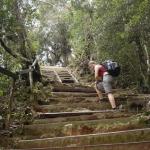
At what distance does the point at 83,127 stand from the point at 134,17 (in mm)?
6680

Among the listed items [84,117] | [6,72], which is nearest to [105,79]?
[84,117]

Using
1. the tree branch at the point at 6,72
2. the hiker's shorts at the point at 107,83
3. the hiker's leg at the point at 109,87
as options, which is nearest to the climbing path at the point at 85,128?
the hiker's leg at the point at 109,87

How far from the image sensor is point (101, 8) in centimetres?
1666

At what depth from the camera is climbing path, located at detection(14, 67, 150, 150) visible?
6.59 meters

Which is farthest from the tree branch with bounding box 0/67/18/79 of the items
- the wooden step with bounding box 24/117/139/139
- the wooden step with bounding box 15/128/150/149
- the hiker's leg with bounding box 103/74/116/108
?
the hiker's leg with bounding box 103/74/116/108

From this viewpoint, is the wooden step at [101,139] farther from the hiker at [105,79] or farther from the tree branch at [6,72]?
the hiker at [105,79]

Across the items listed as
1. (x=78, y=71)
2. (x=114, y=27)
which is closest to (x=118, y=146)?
(x=114, y=27)

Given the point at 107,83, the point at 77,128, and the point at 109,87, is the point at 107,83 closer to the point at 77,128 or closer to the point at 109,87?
the point at 109,87

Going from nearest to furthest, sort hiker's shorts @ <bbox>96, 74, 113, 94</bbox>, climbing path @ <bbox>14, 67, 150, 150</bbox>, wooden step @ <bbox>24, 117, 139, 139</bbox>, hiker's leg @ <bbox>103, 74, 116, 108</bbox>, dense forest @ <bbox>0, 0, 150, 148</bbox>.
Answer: climbing path @ <bbox>14, 67, 150, 150</bbox>
wooden step @ <bbox>24, 117, 139, 139</bbox>
hiker's leg @ <bbox>103, 74, 116, 108</bbox>
hiker's shorts @ <bbox>96, 74, 113, 94</bbox>
dense forest @ <bbox>0, 0, 150, 148</bbox>

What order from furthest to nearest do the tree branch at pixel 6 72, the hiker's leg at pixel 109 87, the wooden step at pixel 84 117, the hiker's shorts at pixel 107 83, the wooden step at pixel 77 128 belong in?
the hiker's shorts at pixel 107 83 < the hiker's leg at pixel 109 87 < the wooden step at pixel 84 117 < the wooden step at pixel 77 128 < the tree branch at pixel 6 72

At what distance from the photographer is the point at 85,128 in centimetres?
766

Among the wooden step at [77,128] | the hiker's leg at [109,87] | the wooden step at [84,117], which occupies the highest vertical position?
the hiker's leg at [109,87]

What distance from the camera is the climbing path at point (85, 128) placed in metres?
6.59

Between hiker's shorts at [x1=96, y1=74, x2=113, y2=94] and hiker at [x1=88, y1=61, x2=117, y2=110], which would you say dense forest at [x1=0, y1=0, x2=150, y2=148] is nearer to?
hiker at [x1=88, y1=61, x2=117, y2=110]
